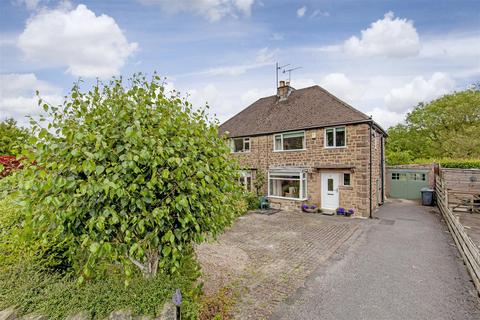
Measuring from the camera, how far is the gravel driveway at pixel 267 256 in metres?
4.99

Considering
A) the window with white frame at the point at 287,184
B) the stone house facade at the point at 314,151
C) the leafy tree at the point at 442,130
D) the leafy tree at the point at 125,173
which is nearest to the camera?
the leafy tree at the point at 125,173

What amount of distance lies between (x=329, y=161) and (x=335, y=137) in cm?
133

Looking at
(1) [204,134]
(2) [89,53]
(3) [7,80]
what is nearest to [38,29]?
(2) [89,53]

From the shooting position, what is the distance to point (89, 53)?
8.14m

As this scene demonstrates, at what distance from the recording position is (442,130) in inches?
1097

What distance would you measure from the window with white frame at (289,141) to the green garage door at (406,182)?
931 centimetres

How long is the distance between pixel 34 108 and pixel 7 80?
8.95 m

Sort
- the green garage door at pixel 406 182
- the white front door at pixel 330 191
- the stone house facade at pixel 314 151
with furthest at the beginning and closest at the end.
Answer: the green garage door at pixel 406 182 → the white front door at pixel 330 191 → the stone house facade at pixel 314 151

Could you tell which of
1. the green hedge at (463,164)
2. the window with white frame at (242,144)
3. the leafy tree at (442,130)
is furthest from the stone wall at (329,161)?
the leafy tree at (442,130)

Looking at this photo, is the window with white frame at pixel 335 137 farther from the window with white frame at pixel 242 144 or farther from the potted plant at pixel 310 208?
the window with white frame at pixel 242 144

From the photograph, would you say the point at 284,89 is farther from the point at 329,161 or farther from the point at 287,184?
the point at 287,184

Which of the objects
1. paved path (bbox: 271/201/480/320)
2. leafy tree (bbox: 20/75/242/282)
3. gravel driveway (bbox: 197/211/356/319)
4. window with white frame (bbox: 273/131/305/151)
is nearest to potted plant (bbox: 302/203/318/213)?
gravel driveway (bbox: 197/211/356/319)

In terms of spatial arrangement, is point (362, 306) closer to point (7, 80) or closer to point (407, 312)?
point (407, 312)

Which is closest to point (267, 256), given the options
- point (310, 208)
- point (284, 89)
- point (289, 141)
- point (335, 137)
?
point (310, 208)
